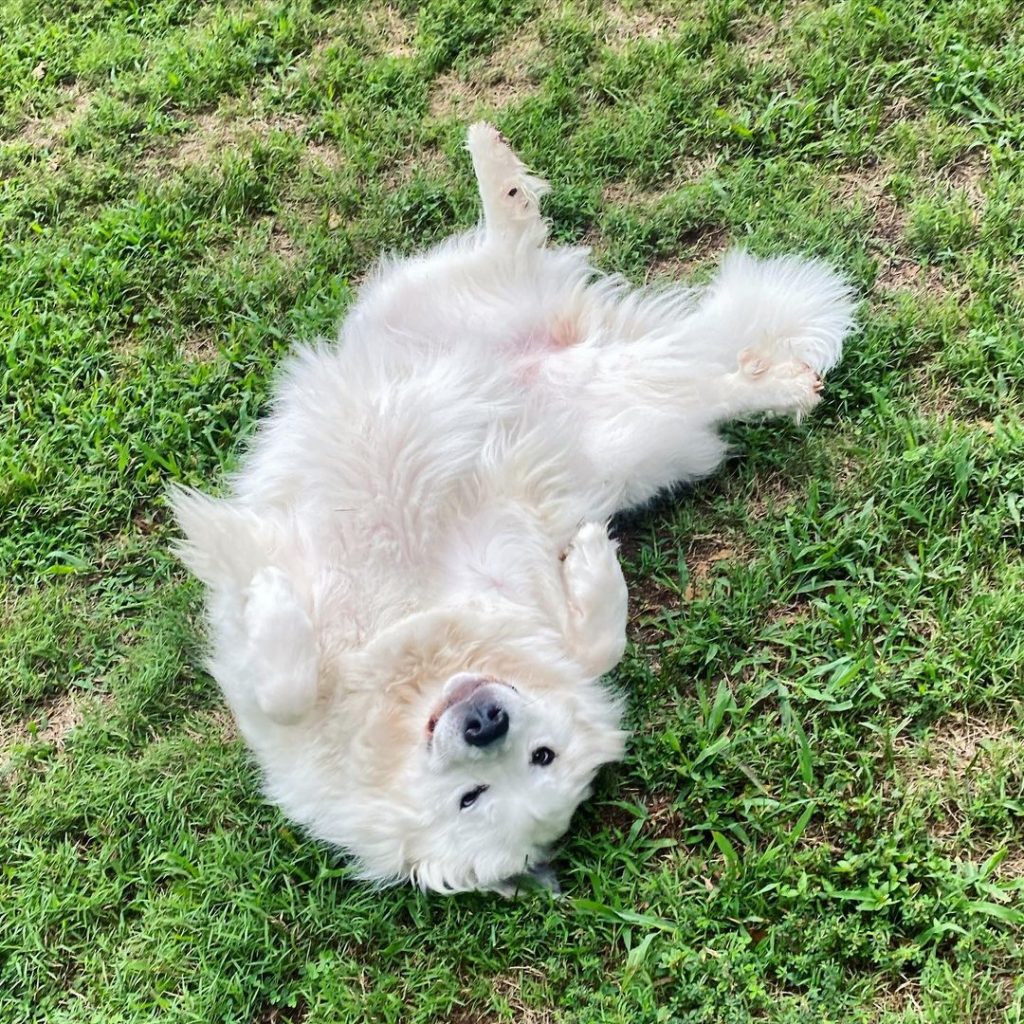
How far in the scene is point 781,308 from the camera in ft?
12.4

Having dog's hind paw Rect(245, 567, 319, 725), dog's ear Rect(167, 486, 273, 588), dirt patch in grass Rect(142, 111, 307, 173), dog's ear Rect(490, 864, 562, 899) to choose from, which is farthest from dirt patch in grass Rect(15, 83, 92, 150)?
dog's ear Rect(490, 864, 562, 899)

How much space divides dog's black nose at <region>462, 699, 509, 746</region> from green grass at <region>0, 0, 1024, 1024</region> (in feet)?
2.23

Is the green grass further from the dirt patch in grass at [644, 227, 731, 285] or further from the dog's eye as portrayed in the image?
the dog's eye

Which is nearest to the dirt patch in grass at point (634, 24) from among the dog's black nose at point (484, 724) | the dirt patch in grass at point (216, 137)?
the dirt patch in grass at point (216, 137)

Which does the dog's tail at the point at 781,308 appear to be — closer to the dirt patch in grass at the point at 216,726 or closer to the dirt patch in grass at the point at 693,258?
the dirt patch in grass at the point at 693,258

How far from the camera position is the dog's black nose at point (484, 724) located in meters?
2.85

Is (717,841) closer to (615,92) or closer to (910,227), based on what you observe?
(910,227)

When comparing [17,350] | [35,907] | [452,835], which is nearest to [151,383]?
[17,350]

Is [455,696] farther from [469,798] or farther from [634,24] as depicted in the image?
[634,24]

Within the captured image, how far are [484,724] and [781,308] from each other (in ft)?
6.83

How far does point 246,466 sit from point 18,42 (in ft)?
10.6

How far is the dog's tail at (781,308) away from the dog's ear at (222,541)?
6.41 ft

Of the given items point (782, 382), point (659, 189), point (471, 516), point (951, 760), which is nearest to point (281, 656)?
point (471, 516)

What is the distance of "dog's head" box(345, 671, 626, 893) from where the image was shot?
2.93 meters
